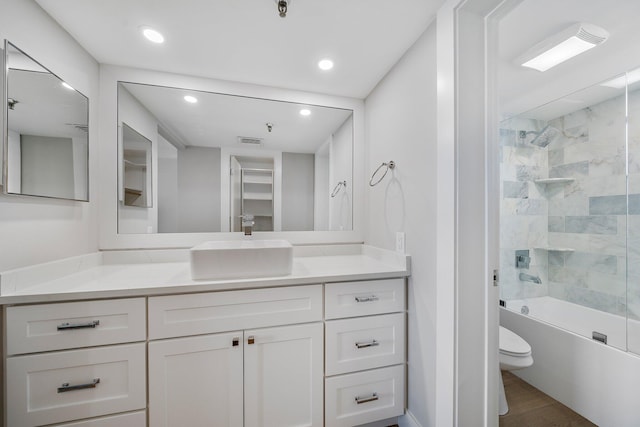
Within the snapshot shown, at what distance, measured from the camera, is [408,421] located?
1.35 m

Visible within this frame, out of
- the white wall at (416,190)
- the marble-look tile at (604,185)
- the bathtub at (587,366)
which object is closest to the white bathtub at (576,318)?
the bathtub at (587,366)

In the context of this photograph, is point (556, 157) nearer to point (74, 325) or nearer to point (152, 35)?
point (152, 35)

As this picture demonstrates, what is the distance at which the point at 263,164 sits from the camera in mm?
1844

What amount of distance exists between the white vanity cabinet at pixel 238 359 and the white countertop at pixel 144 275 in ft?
0.19

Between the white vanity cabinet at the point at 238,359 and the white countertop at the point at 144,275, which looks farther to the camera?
the white vanity cabinet at the point at 238,359

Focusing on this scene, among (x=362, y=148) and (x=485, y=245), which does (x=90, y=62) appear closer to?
(x=362, y=148)

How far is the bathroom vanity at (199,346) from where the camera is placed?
99 cm

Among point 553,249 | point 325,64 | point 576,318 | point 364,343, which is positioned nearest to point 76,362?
point 364,343

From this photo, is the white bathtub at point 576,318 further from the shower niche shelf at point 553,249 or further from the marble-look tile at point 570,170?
the marble-look tile at point 570,170

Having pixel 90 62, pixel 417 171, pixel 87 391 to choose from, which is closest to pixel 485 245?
pixel 417 171

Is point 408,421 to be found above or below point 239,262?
below

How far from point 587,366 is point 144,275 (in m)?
2.70

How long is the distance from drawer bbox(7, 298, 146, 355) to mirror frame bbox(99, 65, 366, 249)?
0.61 m

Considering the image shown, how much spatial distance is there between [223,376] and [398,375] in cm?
94
